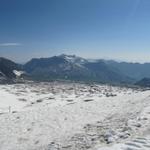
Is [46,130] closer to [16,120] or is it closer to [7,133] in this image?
[7,133]

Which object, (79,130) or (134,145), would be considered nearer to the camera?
(134,145)

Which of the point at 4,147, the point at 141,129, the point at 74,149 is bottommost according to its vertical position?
the point at 4,147

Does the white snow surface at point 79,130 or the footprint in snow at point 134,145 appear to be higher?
the footprint in snow at point 134,145

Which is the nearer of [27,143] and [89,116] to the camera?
[27,143]

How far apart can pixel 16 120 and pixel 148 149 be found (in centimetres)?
2176

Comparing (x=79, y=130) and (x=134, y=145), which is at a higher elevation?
(x=134, y=145)

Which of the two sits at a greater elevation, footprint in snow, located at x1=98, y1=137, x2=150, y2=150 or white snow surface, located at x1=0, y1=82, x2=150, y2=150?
footprint in snow, located at x1=98, y1=137, x2=150, y2=150

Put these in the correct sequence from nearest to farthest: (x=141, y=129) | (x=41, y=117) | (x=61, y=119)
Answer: (x=141, y=129)
(x=61, y=119)
(x=41, y=117)

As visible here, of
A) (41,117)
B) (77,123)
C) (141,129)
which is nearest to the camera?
(141,129)

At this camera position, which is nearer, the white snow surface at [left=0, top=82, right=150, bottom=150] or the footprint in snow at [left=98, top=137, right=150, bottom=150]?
the footprint in snow at [left=98, top=137, right=150, bottom=150]

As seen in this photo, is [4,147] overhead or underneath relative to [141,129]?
underneath

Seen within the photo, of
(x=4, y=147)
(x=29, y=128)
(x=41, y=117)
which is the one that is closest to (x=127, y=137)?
(x=4, y=147)

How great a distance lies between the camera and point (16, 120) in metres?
31.6

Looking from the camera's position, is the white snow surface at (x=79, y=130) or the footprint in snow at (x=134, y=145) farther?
the white snow surface at (x=79, y=130)
